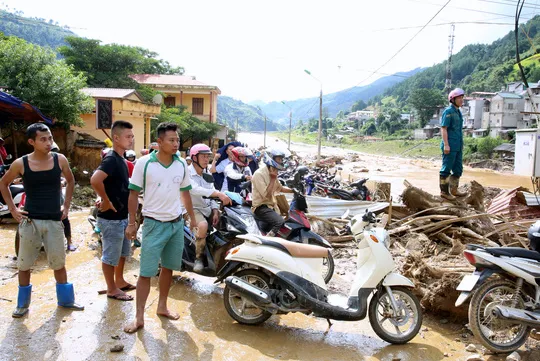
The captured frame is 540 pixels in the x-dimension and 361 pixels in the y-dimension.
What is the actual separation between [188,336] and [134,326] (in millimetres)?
479

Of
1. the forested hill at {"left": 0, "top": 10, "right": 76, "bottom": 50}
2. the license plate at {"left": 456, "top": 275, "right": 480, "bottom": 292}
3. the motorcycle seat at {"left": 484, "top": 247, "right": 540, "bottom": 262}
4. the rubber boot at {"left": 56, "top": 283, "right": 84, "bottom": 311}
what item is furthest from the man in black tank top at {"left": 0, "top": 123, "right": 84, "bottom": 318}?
the forested hill at {"left": 0, "top": 10, "right": 76, "bottom": 50}

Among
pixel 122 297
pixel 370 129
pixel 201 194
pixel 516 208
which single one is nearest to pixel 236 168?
pixel 201 194

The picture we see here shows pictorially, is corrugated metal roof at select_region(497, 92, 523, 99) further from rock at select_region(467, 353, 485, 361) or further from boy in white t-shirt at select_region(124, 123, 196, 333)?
boy in white t-shirt at select_region(124, 123, 196, 333)

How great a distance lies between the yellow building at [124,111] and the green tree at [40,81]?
308cm

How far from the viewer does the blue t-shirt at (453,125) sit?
6.71 metres

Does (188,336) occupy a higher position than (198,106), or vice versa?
(198,106)

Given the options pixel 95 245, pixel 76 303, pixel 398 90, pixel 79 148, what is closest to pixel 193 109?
pixel 79 148

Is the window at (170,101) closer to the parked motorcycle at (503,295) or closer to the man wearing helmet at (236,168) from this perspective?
the man wearing helmet at (236,168)

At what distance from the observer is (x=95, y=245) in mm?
6699

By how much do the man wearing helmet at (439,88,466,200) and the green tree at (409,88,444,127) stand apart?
256ft

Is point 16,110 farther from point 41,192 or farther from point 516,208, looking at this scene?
point 516,208

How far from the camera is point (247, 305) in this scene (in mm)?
4094

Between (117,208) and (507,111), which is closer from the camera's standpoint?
(117,208)

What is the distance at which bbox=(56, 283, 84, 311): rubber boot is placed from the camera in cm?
405
